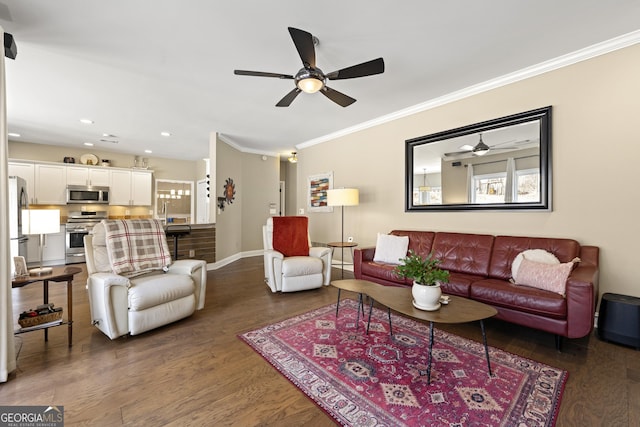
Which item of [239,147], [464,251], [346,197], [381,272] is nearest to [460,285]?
[464,251]

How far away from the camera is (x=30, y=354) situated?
2096 mm

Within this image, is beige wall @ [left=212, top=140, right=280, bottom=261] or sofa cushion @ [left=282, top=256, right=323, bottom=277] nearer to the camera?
sofa cushion @ [left=282, top=256, right=323, bottom=277]

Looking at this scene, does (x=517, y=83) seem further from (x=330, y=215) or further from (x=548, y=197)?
(x=330, y=215)

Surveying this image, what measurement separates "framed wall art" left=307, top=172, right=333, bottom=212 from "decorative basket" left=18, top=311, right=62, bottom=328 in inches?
165

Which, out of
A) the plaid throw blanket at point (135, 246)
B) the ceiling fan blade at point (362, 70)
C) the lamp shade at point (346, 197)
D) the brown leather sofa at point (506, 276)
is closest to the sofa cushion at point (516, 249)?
the brown leather sofa at point (506, 276)

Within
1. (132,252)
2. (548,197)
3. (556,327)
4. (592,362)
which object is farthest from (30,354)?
(548,197)

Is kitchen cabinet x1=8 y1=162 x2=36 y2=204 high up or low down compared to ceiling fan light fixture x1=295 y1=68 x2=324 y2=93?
down

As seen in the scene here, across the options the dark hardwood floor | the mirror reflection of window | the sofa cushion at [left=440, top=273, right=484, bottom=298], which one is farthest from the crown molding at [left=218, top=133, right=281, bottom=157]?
the sofa cushion at [left=440, top=273, right=484, bottom=298]

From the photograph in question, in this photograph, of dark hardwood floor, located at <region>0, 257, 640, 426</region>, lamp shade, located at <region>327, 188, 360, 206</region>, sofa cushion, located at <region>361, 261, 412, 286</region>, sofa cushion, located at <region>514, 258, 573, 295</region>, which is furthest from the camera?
lamp shade, located at <region>327, 188, 360, 206</region>

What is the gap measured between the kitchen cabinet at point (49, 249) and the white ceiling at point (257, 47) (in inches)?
101

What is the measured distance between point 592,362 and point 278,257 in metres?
3.19

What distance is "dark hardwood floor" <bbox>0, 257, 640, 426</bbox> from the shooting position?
4.85 ft

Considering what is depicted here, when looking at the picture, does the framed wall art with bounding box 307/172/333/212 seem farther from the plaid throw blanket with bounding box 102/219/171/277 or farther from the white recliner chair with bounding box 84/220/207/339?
the plaid throw blanket with bounding box 102/219/171/277

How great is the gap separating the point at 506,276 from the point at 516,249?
0.32 m
